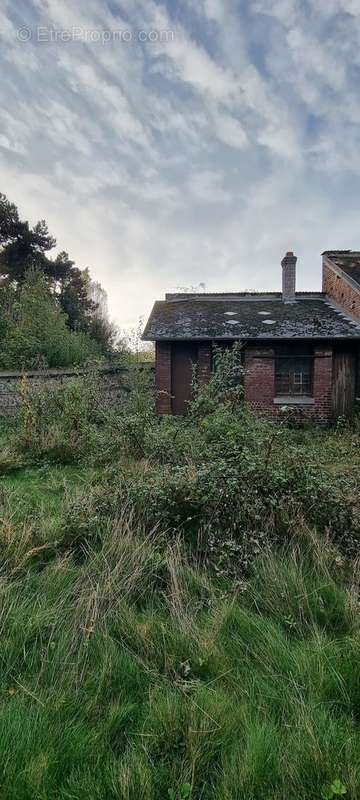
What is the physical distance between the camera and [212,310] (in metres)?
12.6

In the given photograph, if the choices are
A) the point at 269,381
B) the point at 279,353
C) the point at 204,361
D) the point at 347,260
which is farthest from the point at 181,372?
the point at 347,260

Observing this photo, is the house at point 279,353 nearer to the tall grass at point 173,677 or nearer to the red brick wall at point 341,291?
the red brick wall at point 341,291

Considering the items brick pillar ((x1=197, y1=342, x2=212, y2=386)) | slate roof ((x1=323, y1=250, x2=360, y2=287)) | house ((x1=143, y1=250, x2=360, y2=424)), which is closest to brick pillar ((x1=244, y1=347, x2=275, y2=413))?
house ((x1=143, y1=250, x2=360, y2=424))

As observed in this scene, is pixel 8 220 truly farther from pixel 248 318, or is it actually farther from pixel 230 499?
pixel 230 499

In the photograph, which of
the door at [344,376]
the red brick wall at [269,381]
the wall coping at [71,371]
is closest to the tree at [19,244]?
the wall coping at [71,371]

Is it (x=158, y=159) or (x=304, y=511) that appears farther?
(x=158, y=159)

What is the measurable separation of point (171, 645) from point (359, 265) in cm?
1387

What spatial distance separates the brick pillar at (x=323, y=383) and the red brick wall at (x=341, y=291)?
189 cm

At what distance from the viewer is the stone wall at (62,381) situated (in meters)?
10.2

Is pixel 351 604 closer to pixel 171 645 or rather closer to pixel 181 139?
pixel 171 645

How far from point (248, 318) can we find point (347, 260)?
476cm

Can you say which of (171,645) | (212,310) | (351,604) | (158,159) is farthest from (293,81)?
(171,645)

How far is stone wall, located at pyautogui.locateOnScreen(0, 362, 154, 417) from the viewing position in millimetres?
10172

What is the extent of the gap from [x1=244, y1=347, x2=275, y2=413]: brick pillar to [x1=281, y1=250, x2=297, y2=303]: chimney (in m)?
3.46
